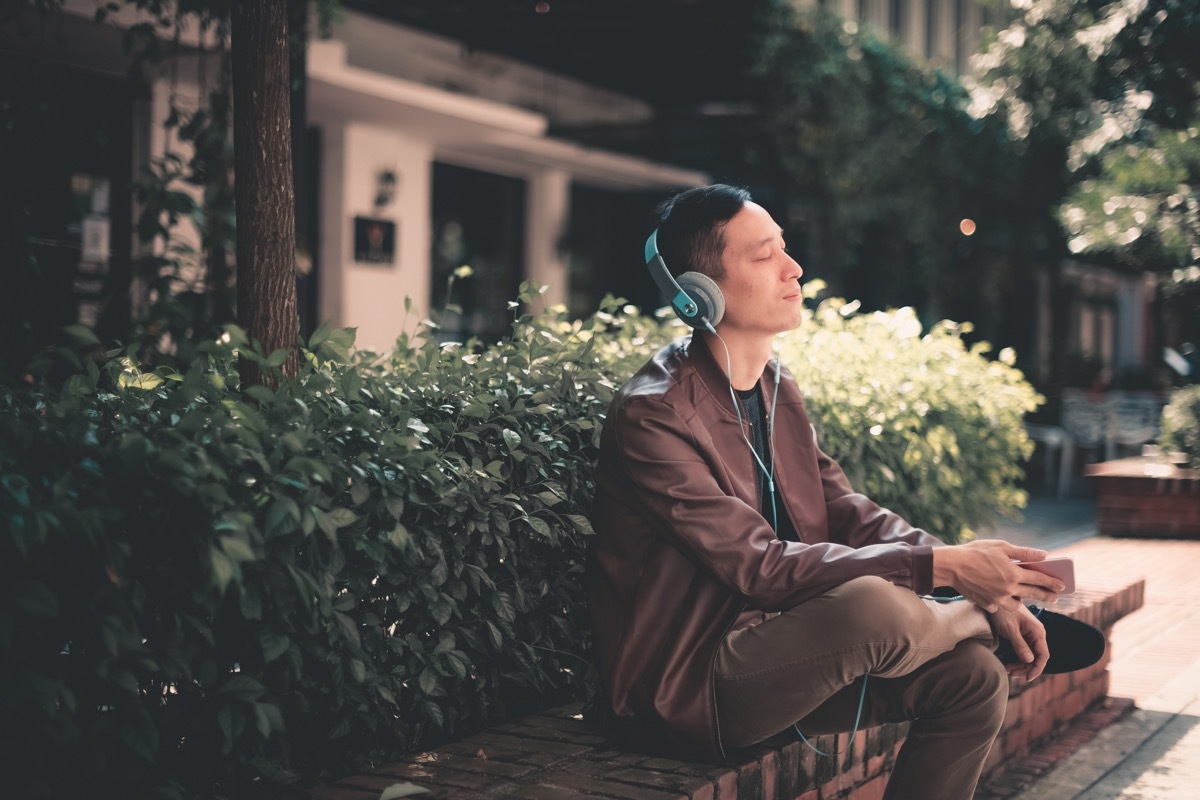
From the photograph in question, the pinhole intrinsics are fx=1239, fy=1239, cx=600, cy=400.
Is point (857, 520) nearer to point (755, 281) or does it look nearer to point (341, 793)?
point (755, 281)

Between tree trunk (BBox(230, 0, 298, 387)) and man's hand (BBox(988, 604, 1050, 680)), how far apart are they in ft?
6.03

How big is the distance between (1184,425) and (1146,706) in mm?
5588

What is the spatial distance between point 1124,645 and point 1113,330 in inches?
1265

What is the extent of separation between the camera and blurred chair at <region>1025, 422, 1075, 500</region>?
1332 centimetres

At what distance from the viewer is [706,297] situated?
9.46 ft

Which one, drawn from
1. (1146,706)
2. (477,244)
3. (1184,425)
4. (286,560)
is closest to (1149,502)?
(1184,425)

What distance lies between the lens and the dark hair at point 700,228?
2.97 meters

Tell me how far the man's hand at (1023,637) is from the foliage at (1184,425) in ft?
25.3

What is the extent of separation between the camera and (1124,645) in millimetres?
5969

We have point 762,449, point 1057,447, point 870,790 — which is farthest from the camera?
point 1057,447

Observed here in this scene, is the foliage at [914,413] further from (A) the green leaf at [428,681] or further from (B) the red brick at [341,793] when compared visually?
(B) the red brick at [341,793]

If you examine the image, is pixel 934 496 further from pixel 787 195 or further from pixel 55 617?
pixel 787 195

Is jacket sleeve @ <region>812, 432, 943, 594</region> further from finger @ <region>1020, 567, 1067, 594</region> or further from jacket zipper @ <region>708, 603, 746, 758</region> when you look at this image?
jacket zipper @ <region>708, 603, 746, 758</region>

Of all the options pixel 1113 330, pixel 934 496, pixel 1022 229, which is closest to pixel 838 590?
pixel 934 496
